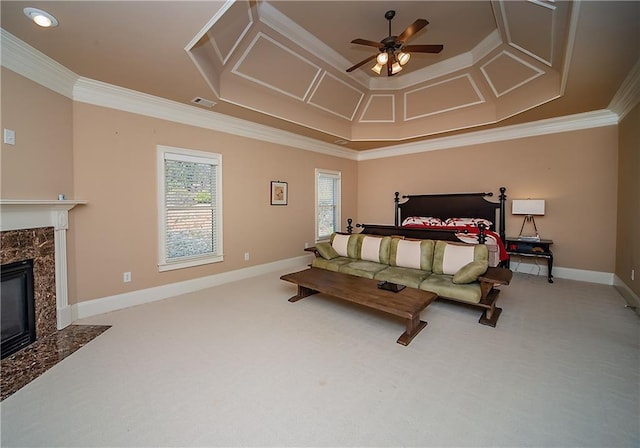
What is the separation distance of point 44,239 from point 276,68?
3438 mm

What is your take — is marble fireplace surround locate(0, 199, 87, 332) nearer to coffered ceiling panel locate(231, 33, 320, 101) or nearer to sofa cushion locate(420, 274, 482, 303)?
coffered ceiling panel locate(231, 33, 320, 101)

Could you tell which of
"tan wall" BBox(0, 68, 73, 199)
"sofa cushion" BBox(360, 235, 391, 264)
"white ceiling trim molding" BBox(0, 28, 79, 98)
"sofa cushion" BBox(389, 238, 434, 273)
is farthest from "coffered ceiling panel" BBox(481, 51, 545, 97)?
"tan wall" BBox(0, 68, 73, 199)

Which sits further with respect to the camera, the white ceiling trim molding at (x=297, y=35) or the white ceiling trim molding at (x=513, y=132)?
the white ceiling trim molding at (x=513, y=132)

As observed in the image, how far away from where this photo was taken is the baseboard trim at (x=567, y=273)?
14.1 ft

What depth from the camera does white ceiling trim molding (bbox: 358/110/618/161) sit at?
14.1ft

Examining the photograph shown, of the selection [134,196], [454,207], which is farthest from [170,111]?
[454,207]

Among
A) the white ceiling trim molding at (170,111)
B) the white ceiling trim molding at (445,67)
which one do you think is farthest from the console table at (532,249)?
the white ceiling trim molding at (170,111)

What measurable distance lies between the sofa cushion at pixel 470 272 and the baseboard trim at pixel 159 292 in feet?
10.8

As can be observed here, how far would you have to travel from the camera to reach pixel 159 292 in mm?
3732

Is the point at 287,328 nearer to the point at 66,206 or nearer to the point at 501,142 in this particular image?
the point at 66,206

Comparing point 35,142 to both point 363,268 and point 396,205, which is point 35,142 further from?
point 396,205

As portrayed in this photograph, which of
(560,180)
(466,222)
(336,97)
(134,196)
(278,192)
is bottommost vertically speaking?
(466,222)

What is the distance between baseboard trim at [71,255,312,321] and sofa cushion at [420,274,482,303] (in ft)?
9.72

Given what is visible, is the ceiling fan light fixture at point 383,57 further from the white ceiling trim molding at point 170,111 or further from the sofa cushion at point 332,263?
the sofa cushion at point 332,263
